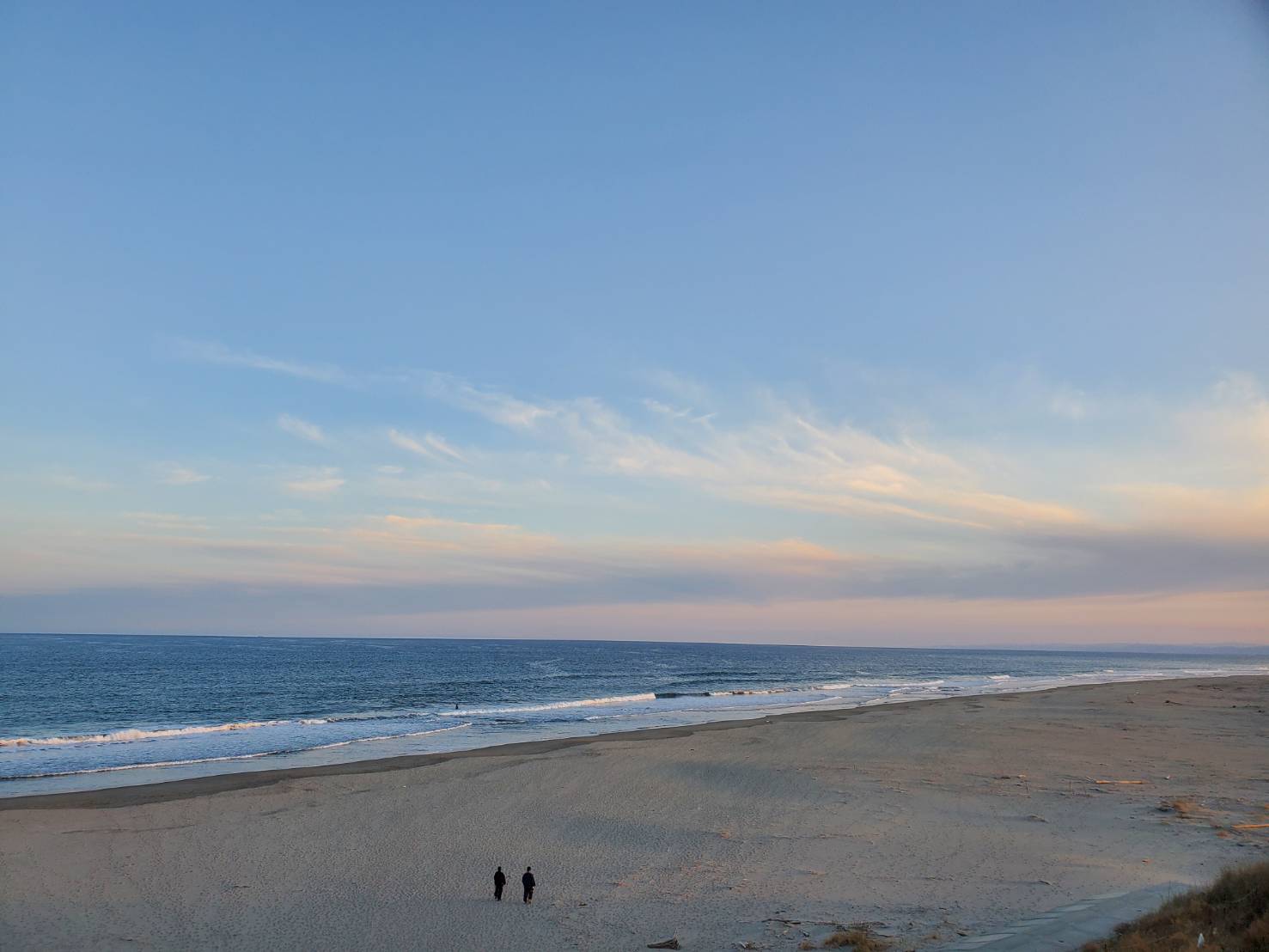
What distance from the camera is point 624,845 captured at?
21344 mm

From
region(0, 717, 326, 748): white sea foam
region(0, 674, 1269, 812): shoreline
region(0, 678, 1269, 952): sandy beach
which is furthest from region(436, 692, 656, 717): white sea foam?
region(0, 678, 1269, 952): sandy beach

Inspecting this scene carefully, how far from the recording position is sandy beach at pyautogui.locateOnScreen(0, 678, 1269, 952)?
1555cm

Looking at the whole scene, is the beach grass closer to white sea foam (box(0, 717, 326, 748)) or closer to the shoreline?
the shoreline

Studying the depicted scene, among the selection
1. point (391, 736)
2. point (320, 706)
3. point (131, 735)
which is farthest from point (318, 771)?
point (320, 706)

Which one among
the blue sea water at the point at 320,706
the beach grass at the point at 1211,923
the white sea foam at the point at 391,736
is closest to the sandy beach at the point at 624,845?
the beach grass at the point at 1211,923

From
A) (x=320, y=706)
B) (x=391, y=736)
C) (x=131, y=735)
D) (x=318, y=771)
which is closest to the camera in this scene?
(x=318, y=771)

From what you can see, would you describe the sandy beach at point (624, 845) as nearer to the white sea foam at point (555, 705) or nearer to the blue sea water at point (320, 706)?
the blue sea water at point (320, 706)

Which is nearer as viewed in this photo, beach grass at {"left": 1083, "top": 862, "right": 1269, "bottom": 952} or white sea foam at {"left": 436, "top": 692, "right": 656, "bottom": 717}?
beach grass at {"left": 1083, "top": 862, "right": 1269, "bottom": 952}

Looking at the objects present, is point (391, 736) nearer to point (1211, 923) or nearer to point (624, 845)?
point (624, 845)

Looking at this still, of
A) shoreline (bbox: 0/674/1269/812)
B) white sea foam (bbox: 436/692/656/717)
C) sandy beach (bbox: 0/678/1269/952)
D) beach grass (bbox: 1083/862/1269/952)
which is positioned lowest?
white sea foam (bbox: 436/692/656/717)

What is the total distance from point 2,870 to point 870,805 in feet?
74.5

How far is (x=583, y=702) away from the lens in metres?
63.7

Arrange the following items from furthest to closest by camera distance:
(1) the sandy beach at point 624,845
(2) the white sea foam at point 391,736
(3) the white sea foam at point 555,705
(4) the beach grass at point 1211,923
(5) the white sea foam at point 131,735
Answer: (3) the white sea foam at point 555,705, (2) the white sea foam at point 391,736, (5) the white sea foam at point 131,735, (1) the sandy beach at point 624,845, (4) the beach grass at point 1211,923

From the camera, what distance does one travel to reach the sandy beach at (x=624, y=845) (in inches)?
612
